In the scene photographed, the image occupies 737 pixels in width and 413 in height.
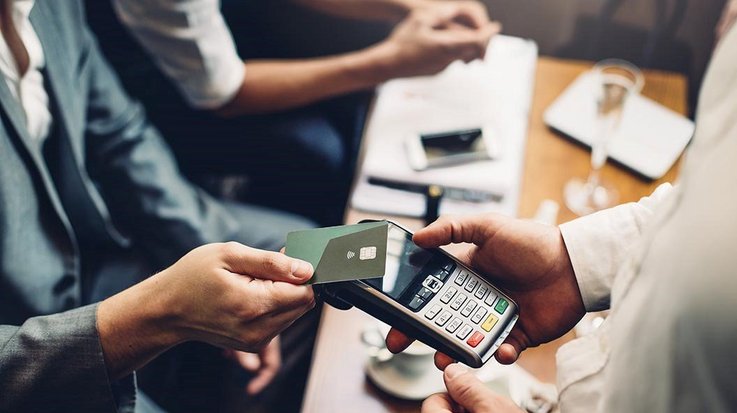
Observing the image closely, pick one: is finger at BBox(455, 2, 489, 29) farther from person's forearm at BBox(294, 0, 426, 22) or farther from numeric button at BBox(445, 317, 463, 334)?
numeric button at BBox(445, 317, 463, 334)

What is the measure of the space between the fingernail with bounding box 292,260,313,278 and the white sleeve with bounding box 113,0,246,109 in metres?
0.56

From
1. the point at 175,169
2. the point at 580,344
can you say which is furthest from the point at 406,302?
the point at 175,169

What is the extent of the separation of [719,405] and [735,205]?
0.42 ft

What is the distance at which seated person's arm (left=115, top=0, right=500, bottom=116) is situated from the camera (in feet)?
3.57

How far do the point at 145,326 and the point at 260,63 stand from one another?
2.21ft

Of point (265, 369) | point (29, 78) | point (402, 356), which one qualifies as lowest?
point (265, 369)

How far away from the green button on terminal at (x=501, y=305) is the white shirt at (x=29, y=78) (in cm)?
68

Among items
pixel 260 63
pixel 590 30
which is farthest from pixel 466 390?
pixel 590 30

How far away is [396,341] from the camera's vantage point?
31.4 inches

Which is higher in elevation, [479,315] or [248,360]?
[479,315]

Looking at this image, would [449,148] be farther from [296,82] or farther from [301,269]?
[301,269]

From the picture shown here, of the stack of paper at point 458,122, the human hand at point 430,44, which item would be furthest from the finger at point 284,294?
the human hand at point 430,44

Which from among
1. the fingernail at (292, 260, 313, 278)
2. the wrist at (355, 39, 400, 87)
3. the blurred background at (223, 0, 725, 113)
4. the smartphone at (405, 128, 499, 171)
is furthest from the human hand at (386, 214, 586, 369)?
the blurred background at (223, 0, 725, 113)

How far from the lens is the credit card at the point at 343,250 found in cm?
67
